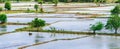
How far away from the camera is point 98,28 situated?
20578 millimetres

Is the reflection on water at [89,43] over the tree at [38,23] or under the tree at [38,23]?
under

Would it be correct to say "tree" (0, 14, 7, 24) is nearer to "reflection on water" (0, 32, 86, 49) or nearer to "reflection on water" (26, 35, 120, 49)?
"reflection on water" (0, 32, 86, 49)

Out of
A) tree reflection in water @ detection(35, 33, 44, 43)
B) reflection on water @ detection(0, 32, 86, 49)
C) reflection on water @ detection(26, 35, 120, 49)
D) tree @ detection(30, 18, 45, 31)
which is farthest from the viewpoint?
tree @ detection(30, 18, 45, 31)

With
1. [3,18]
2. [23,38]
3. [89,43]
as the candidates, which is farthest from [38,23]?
[89,43]

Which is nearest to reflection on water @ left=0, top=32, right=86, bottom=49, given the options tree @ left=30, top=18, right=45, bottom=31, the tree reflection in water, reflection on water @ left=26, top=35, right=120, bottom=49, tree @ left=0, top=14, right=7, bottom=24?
the tree reflection in water

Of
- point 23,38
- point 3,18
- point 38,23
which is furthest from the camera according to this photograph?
point 3,18

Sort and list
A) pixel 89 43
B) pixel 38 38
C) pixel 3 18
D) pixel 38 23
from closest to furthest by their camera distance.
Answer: pixel 89 43
pixel 38 38
pixel 38 23
pixel 3 18

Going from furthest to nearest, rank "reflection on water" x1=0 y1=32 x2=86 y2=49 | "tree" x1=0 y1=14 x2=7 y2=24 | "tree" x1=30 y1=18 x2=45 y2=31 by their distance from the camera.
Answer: "tree" x1=0 y1=14 x2=7 y2=24
"tree" x1=30 y1=18 x2=45 y2=31
"reflection on water" x1=0 y1=32 x2=86 y2=49

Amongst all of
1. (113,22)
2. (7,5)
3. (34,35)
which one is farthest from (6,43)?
(7,5)

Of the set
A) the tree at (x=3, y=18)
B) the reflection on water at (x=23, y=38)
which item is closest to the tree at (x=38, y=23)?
the reflection on water at (x=23, y=38)

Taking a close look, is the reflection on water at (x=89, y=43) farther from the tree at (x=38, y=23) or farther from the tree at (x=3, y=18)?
the tree at (x=3, y=18)

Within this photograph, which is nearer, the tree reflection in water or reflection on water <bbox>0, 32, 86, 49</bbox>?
reflection on water <bbox>0, 32, 86, 49</bbox>

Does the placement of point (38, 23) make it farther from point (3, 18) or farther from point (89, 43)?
point (89, 43)

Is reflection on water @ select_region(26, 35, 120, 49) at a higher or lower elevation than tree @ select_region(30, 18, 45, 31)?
lower
